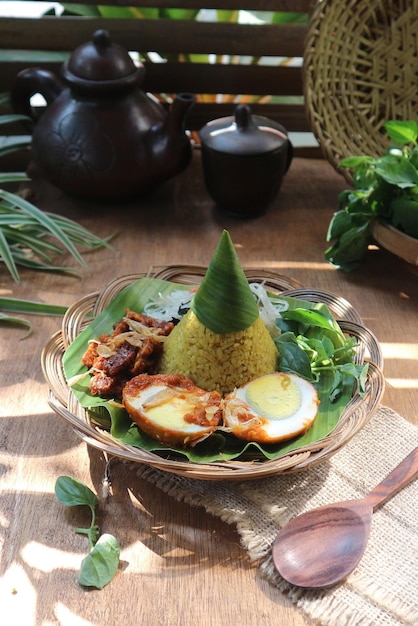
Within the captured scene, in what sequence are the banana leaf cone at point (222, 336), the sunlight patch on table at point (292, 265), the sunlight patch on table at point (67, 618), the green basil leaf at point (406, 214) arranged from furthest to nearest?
1. the sunlight patch on table at point (292, 265)
2. the green basil leaf at point (406, 214)
3. the banana leaf cone at point (222, 336)
4. the sunlight patch on table at point (67, 618)

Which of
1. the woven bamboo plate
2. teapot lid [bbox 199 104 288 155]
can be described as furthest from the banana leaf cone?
teapot lid [bbox 199 104 288 155]

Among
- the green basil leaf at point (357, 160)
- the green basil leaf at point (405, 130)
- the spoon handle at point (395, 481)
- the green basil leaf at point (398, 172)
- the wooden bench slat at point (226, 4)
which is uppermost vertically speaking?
the wooden bench slat at point (226, 4)

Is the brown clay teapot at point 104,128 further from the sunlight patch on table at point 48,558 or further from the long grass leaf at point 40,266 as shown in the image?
the sunlight patch on table at point 48,558

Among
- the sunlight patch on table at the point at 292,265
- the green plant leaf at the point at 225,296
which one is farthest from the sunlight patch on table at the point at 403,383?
the sunlight patch on table at the point at 292,265

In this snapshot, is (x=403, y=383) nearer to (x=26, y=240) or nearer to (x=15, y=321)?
(x=15, y=321)

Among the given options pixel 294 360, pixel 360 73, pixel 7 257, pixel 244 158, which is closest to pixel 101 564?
pixel 294 360

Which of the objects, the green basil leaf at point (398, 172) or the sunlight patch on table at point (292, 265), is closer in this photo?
the green basil leaf at point (398, 172)

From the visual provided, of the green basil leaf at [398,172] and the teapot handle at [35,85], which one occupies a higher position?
the teapot handle at [35,85]
